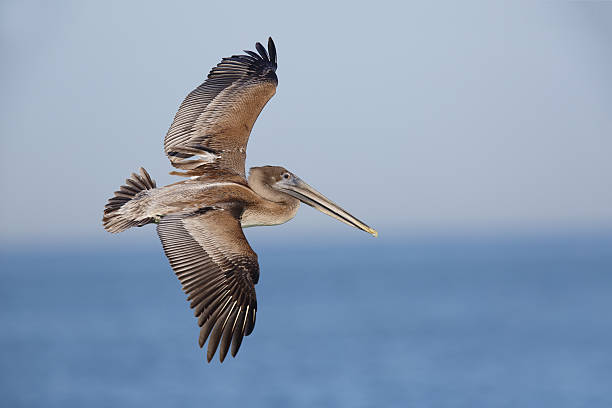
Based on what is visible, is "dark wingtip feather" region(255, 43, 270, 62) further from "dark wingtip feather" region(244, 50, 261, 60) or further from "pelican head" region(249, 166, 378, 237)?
"pelican head" region(249, 166, 378, 237)

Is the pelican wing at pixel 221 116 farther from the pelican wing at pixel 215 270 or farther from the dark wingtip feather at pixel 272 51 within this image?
the pelican wing at pixel 215 270

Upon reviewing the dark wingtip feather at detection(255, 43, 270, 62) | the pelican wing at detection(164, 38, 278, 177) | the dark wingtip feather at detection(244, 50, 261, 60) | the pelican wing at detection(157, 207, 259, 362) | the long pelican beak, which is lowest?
the pelican wing at detection(157, 207, 259, 362)

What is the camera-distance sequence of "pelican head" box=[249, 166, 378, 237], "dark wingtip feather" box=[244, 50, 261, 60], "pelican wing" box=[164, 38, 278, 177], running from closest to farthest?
"pelican head" box=[249, 166, 378, 237]
"pelican wing" box=[164, 38, 278, 177]
"dark wingtip feather" box=[244, 50, 261, 60]

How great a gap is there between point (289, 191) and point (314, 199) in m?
0.29

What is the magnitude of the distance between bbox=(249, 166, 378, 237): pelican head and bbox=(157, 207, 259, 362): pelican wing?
40.9 inches

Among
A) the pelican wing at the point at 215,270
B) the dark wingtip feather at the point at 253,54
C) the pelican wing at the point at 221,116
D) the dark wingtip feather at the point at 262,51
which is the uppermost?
the dark wingtip feather at the point at 262,51

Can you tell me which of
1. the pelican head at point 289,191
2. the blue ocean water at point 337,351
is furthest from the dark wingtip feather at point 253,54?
the blue ocean water at point 337,351

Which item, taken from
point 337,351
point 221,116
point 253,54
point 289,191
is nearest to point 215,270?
point 289,191

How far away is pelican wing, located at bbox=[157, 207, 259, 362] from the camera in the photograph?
23.7 feet

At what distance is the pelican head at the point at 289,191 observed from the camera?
28.7 feet

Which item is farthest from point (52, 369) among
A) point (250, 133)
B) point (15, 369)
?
point (250, 133)

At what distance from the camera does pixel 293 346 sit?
8600cm

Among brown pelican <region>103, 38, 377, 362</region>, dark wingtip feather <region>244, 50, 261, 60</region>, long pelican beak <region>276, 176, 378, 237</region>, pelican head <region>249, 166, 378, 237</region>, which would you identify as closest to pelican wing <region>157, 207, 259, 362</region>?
brown pelican <region>103, 38, 377, 362</region>

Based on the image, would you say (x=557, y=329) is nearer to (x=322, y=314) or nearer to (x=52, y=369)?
(x=322, y=314)
